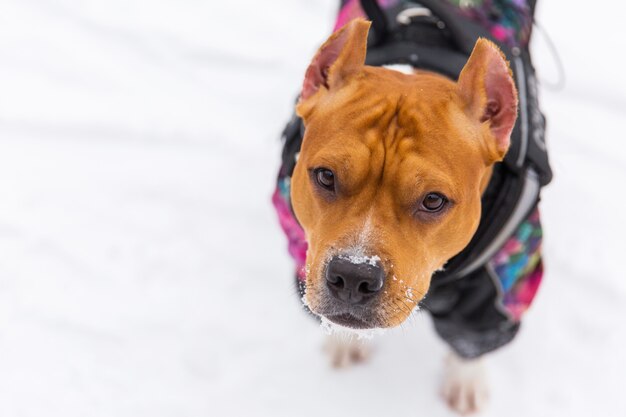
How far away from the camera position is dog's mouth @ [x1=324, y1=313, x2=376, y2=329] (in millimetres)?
2500

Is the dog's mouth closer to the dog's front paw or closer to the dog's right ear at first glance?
the dog's right ear

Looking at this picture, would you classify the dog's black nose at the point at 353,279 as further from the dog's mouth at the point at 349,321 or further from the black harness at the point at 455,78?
the black harness at the point at 455,78

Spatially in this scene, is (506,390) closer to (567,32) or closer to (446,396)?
(446,396)

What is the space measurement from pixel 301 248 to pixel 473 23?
4.37 feet

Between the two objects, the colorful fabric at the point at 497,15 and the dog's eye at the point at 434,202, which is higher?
the colorful fabric at the point at 497,15

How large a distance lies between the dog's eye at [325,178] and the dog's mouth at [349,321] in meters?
0.47

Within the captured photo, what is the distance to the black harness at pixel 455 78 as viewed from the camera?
280cm

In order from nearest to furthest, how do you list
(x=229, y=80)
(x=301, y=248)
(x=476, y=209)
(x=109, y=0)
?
(x=476, y=209)
(x=301, y=248)
(x=229, y=80)
(x=109, y=0)

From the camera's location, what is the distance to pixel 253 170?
15.5 feet

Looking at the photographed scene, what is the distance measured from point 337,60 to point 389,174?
0.55 metres

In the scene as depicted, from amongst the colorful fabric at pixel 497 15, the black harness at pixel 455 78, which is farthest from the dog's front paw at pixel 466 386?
the colorful fabric at pixel 497 15

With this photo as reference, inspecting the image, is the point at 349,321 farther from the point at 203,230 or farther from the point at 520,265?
the point at 203,230

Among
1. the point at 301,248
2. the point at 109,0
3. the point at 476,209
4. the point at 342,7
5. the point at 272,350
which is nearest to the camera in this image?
the point at 476,209

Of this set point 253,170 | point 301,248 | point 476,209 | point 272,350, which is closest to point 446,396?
point 272,350
